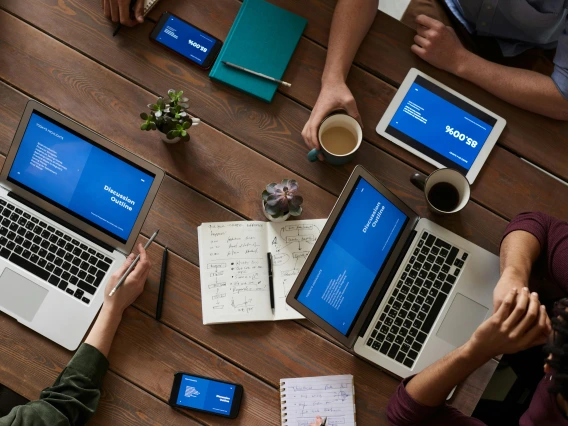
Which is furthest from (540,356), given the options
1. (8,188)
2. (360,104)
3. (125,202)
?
(8,188)

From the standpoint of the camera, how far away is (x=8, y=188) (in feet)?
4.39

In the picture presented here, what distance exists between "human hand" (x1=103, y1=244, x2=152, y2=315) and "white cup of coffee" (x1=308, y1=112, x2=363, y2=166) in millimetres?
519

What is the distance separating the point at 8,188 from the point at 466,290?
4.00ft

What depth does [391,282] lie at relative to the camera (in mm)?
1338

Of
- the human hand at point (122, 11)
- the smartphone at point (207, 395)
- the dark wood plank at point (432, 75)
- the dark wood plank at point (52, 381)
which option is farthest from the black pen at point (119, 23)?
the smartphone at point (207, 395)

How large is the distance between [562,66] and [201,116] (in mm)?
Answer: 1000

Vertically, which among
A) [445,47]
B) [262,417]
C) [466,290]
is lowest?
[262,417]

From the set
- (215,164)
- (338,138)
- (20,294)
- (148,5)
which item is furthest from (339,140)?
(20,294)

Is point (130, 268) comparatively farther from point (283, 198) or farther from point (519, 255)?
point (519, 255)

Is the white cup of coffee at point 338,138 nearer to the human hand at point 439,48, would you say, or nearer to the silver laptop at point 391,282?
the silver laptop at point 391,282

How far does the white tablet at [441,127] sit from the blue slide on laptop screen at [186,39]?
535 mm

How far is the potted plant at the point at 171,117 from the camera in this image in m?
1.31

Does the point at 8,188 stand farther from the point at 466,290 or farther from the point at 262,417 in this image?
the point at 466,290

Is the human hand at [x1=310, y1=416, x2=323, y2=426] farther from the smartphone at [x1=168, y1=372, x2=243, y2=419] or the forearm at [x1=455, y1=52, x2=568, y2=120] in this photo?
the forearm at [x1=455, y1=52, x2=568, y2=120]
